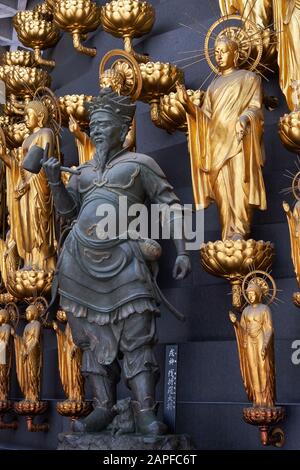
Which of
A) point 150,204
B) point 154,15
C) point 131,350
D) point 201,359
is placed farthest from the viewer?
point 154,15

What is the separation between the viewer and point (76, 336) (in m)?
3.52

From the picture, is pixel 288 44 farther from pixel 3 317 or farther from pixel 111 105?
pixel 3 317

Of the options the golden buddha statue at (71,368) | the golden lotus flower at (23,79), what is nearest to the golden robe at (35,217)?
the golden buddha statue at (71,368)

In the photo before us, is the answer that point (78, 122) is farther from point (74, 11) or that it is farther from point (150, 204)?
point (150, 204)

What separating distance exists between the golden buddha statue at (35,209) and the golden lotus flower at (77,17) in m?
0.44

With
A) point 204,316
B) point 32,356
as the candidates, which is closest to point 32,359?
point 32,356

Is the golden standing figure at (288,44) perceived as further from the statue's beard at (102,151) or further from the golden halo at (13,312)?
the golden halo at (13,312)

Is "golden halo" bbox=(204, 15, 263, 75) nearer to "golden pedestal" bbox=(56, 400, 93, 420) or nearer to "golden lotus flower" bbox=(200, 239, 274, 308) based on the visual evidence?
"golden lotus flower" bbox=(200, 239, 274, 308)

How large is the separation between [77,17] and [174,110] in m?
1.00

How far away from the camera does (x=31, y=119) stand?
189 inches

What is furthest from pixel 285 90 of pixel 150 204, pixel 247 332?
pixel 247 332

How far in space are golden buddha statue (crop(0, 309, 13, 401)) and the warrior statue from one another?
4.18 feet

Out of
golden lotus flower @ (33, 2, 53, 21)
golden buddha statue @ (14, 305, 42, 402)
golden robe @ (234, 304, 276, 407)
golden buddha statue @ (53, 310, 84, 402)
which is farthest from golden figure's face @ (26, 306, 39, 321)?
golden lotus flower @ (33, 2, 53, 21)

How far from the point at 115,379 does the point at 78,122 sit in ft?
5.25
